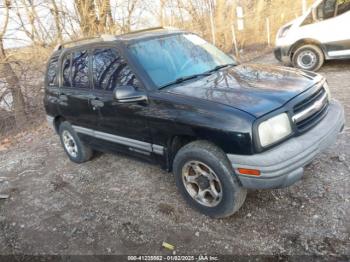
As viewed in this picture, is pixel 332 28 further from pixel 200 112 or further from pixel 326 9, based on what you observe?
pixel 200 112

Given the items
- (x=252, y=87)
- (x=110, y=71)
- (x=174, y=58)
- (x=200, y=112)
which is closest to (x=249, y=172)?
(x=200, y=112)

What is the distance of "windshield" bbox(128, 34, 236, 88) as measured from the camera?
3662mm

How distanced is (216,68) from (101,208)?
2207 millimetres

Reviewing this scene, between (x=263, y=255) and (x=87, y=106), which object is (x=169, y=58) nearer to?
(x=87, y=106)

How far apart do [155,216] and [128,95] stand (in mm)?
1360

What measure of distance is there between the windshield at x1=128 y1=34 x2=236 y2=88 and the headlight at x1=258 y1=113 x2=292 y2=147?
1241 millimetres

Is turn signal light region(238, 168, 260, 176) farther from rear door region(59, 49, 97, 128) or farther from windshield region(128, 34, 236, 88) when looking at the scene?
rear door region(59, 49, 97, 128)

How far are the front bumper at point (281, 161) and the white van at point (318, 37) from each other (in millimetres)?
5880

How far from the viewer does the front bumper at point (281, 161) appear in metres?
2.78

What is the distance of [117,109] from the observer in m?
3.87

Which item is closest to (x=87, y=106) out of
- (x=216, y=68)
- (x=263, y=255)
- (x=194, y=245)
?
(x=216, y=68)

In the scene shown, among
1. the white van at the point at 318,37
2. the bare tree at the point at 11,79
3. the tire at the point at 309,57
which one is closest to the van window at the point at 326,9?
the white van at the point at 318,37

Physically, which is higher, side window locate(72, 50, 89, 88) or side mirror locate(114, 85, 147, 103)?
side window locate(72, 50, 89, 88)

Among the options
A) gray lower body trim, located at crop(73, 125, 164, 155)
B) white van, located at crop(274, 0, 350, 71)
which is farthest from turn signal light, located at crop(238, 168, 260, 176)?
white van, located at crop(274, 0, 350, 71)
